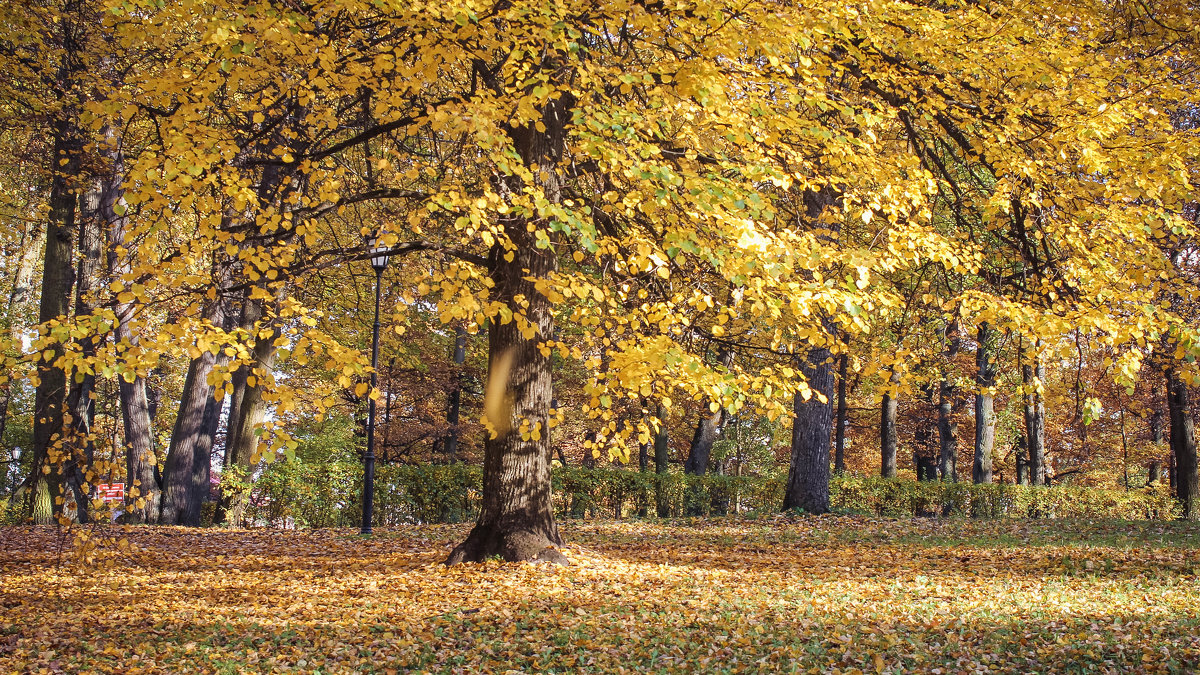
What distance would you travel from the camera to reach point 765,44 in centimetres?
485

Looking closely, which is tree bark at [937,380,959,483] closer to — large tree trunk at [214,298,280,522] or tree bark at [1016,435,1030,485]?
tree bark at [1016,435,1030,485]

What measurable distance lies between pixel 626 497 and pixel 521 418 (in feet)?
28.0

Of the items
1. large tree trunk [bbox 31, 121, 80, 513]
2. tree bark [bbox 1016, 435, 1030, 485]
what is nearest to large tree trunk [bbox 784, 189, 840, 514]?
large tree trunk [bbox 31, 121, 80, 513]

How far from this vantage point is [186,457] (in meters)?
13.3

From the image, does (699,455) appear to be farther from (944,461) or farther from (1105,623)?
(1105,623)

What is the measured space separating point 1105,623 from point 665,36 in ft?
16.9

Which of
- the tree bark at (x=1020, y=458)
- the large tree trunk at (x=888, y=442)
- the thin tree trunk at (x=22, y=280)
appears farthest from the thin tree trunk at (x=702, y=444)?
the thin tree trunk at (x=22, y=280)

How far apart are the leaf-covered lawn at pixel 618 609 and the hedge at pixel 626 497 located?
3.84 metres

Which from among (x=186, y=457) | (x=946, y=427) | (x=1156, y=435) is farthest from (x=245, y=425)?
(x=1156, y=435)

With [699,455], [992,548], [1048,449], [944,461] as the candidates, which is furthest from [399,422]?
[1048,449]

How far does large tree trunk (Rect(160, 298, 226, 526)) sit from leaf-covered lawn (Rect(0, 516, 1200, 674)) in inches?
133

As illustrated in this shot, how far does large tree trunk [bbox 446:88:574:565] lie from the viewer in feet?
24.7

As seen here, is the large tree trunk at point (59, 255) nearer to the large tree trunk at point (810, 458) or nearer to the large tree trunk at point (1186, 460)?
the large tree trunk at point (810, 458)

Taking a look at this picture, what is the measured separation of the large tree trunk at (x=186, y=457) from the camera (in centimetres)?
1324
